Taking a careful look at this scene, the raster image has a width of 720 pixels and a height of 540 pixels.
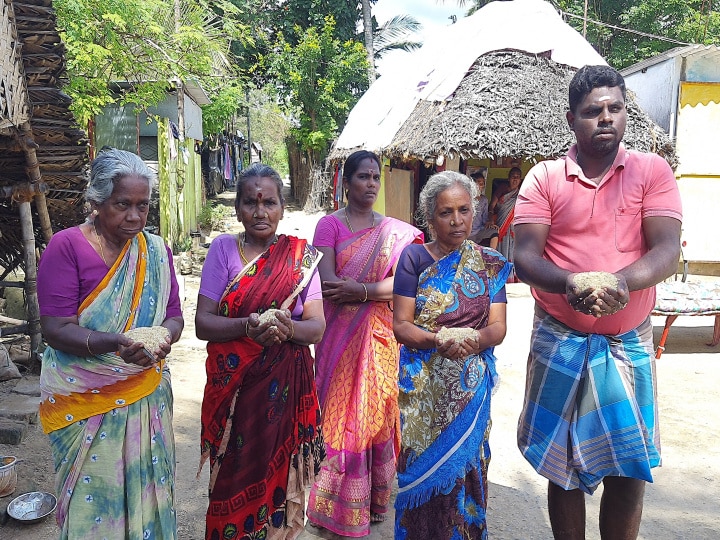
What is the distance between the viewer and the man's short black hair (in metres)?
2.28

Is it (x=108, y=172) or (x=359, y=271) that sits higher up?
(x=108, y=172)

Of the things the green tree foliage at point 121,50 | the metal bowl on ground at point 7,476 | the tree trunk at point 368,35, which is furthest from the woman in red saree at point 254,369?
the tree trunk at point 368,35

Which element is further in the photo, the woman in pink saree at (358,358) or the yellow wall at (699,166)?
the yellow wall at (699,166)

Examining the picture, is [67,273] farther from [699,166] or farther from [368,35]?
[368,35]

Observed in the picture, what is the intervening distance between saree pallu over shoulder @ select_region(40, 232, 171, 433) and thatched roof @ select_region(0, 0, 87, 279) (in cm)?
213

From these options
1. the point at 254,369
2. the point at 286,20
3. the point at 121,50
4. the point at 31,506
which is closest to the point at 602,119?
the point at 254,369

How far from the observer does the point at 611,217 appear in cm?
233

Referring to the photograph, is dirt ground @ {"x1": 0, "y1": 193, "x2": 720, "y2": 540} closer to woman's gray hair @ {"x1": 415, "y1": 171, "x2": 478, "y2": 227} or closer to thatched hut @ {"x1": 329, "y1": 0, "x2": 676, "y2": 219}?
woman's gray hair @ {"x1": 415, "y1": 171, "x2": 478, "y2": 227}

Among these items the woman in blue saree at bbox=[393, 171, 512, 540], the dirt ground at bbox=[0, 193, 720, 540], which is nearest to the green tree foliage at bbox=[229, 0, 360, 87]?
the dirt ground at bbox=[0, 193, 720, 540]

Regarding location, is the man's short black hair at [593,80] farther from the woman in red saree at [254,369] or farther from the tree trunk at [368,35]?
the tree trunk at [368,35]

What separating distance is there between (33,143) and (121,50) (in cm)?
487

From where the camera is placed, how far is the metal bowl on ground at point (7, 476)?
132 inches

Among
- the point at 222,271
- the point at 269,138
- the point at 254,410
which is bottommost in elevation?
the point at 254,410

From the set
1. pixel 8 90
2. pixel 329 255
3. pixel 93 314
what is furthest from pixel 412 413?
pixel 8 90
